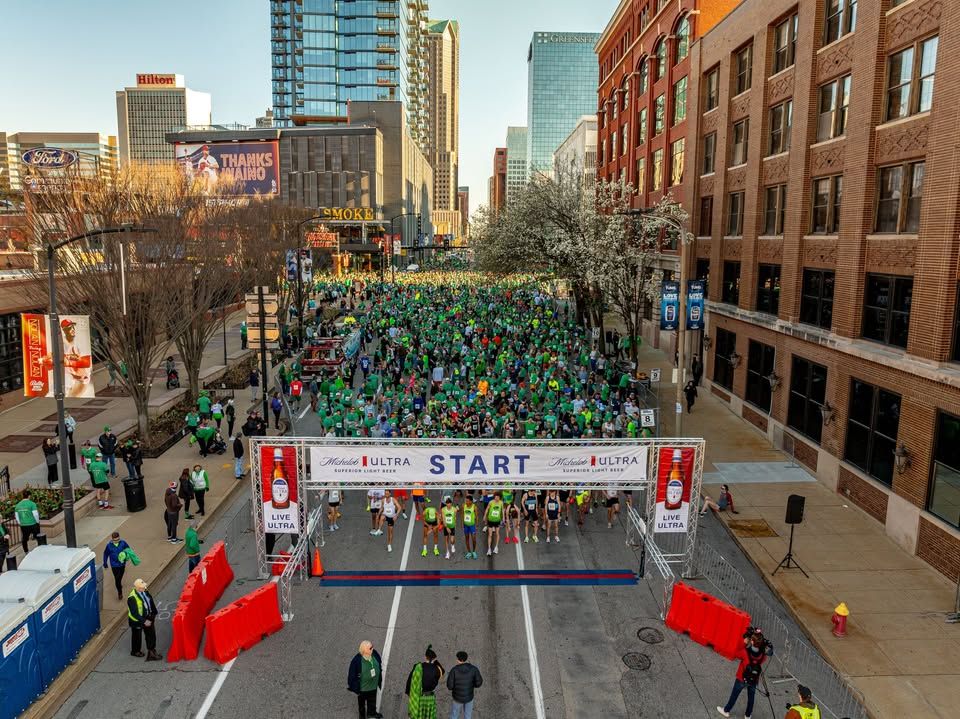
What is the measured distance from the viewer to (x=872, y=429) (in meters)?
18.8

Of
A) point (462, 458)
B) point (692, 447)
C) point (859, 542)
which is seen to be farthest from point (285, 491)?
point (859, 542)

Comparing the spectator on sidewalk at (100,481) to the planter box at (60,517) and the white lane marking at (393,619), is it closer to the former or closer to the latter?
the planter box at (60,517)

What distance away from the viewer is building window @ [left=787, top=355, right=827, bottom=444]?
880 inches

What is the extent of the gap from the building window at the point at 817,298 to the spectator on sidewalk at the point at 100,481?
72.0 ft

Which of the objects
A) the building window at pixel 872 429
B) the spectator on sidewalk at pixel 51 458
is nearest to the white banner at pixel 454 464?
the building window at pixel 872 429

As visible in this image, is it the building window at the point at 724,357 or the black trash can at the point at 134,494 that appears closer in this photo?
the black trash can at the point at 134,494

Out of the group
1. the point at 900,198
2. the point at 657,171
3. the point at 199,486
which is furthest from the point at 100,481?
the point at 657,171

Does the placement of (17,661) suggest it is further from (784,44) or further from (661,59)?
(661,59)

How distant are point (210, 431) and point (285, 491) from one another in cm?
982

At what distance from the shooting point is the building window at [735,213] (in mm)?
31000

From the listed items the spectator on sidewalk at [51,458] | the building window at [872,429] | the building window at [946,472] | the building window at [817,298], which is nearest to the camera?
the building window at [946,472]

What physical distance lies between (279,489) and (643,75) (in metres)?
46.1

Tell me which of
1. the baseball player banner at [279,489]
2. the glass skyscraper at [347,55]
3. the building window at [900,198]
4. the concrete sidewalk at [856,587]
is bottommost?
the concrete sidewalk at [856,587]

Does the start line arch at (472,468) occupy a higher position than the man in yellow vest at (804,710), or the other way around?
the start line arch at (472,468)
